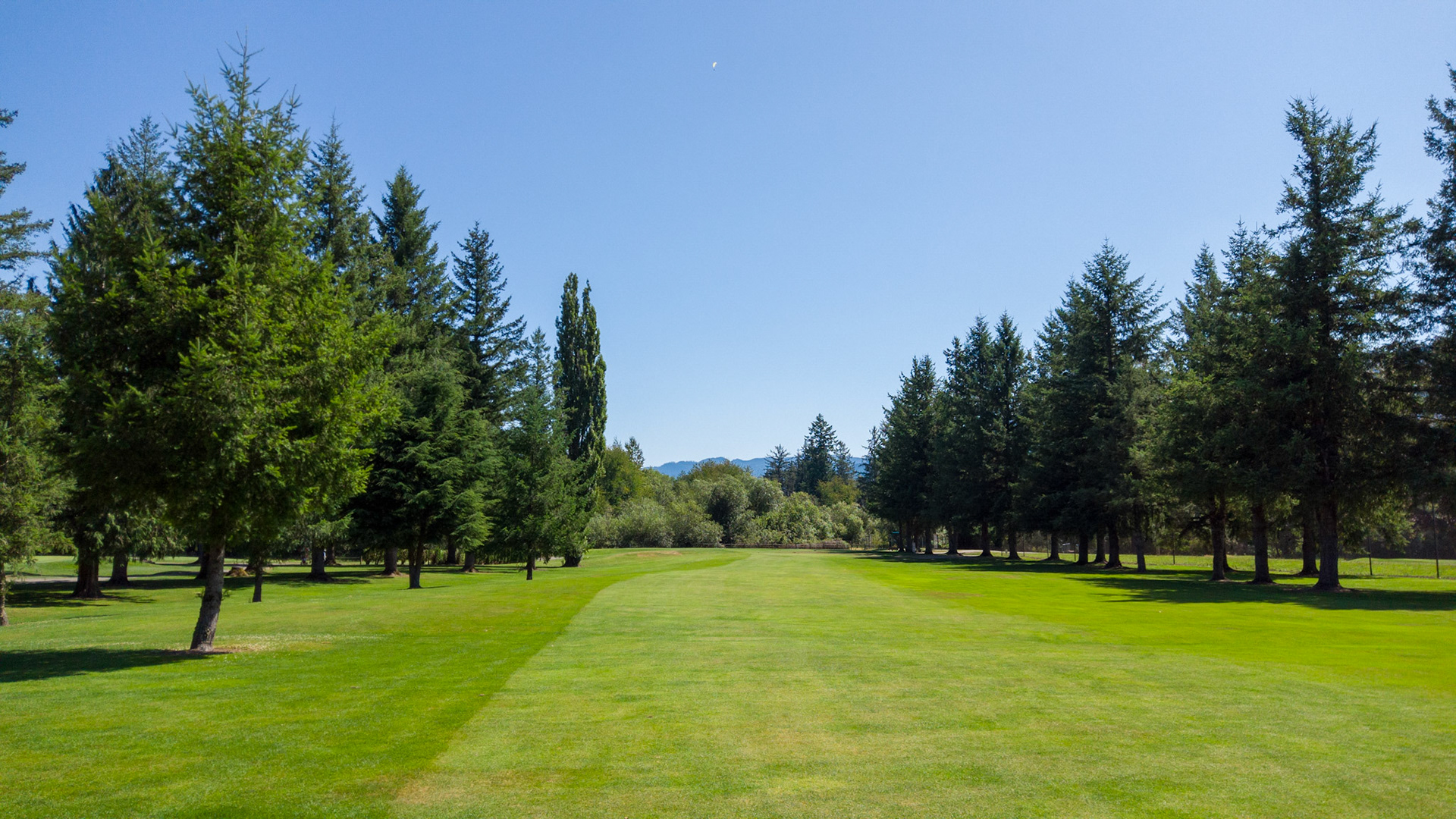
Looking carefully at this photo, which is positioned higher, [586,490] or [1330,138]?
[1330,138]

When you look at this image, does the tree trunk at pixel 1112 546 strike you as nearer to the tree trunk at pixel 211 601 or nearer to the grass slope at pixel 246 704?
the grass slope at pixel 246 704

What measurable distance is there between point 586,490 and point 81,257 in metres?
39.4

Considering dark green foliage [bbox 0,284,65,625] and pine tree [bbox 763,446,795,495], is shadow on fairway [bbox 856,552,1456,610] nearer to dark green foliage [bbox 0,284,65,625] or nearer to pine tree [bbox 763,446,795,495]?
dark green foliage [bbox 0,284,65,625]

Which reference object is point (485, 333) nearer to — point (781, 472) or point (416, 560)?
point (416, 560)

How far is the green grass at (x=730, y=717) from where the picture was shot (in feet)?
21.1

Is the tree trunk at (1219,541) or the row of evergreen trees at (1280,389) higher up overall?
the row of evergreen trees at (1280,389)

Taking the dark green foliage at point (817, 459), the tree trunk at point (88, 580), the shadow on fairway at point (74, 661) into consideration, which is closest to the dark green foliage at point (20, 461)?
the tree trunk at point (88, 580)

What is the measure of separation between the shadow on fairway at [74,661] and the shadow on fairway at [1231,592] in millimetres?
26673

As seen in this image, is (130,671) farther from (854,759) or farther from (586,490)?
(586,490)

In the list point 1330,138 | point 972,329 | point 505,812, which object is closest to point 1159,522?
point 1330,138

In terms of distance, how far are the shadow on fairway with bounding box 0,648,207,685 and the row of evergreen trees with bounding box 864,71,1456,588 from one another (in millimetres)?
36647

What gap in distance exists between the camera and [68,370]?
42.3ft

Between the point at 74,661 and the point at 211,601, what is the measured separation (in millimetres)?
2064

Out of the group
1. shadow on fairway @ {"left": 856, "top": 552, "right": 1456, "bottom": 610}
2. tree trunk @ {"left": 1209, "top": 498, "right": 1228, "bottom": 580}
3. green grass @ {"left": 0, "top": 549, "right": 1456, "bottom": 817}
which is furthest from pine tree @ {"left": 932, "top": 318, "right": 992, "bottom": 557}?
green grass @ {"left": 0, "top": 549, "right": 1456, "bottom": 817}
